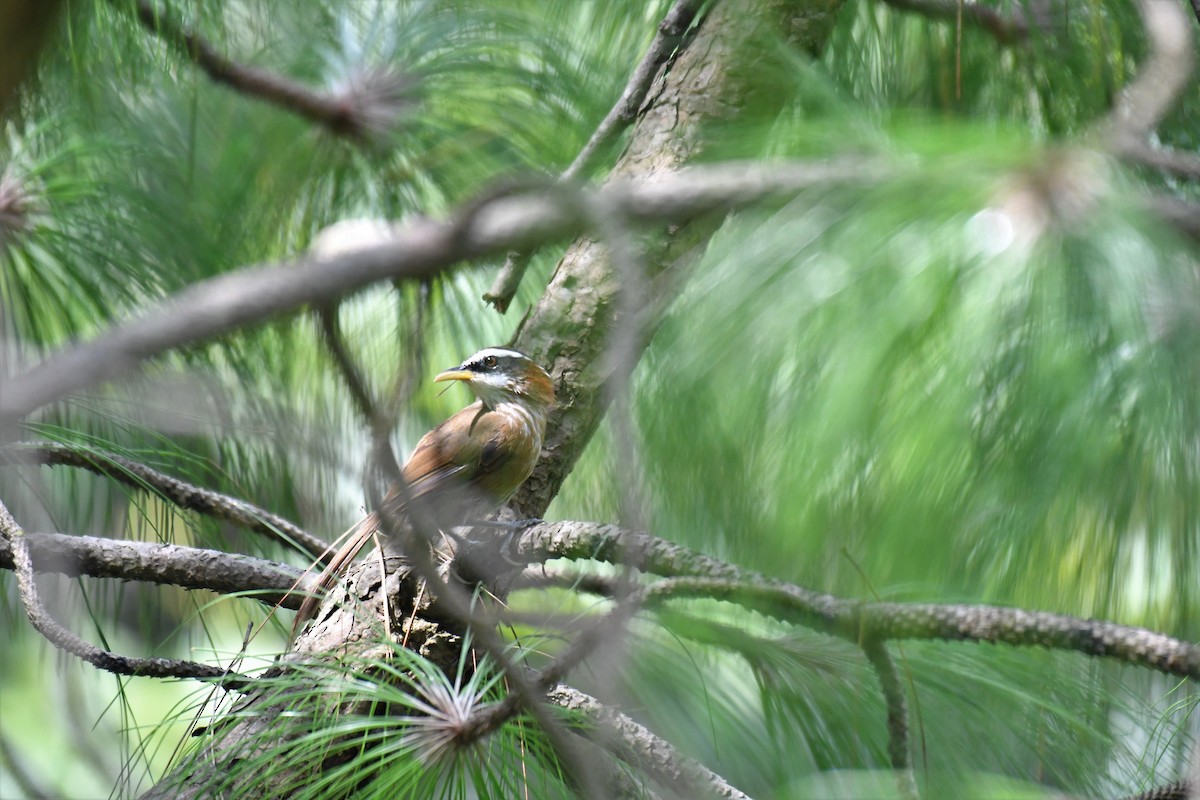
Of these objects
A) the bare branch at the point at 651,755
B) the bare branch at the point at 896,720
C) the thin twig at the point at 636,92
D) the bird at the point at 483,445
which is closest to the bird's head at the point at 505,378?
the bird at the point at 483,445

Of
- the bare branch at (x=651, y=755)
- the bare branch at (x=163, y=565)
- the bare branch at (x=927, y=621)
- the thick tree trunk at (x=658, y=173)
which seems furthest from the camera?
the thick tree trunk at (x=658, y=173)

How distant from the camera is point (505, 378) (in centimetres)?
207

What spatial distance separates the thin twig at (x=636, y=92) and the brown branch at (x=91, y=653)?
2.48 ft

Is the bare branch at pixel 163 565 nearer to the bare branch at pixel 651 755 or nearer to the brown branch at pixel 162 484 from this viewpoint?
the brown branch at pixel 162 484

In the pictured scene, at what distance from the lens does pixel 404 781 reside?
45.7 inches

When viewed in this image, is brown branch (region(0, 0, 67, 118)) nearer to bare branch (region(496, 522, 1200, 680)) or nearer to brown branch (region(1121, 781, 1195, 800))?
bare branch (region(496, 522, 1200, 680))

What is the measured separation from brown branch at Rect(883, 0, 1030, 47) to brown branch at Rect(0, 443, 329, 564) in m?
1.48

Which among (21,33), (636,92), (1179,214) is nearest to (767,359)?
(1179,214)

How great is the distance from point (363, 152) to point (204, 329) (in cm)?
167

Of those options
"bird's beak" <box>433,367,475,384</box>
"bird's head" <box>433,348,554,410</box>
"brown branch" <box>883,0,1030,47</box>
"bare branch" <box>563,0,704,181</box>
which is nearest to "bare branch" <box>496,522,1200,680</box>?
"bird's head" <box>433,348,554,410</box>

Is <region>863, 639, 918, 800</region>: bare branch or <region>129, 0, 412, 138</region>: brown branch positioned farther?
<region>129, 0, 412, 138</region>: brown branch

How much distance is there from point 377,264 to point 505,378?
4.54ft

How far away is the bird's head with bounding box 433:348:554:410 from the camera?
5.80 feet

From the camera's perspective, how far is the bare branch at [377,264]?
69cm
